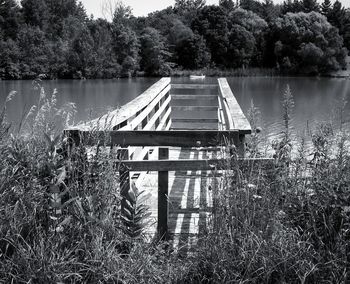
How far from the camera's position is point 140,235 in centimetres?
300

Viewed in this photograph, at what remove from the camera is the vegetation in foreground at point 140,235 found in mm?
2617

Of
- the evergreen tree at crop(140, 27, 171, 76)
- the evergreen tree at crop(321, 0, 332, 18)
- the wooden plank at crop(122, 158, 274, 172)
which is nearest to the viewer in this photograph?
the wooden plank at crop(122, 158, 274, 172)

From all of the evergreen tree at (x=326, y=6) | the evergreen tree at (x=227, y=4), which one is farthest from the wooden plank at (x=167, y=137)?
the evergreen tree at (x=227, y=4)

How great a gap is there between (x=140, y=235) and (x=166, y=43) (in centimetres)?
6073

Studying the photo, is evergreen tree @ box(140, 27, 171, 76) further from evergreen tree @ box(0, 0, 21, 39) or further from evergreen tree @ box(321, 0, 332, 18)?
evergreen tree @ box(321, 0, 332, 18)

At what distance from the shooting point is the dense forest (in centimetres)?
5356

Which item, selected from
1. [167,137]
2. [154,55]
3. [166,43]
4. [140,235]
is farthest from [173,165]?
[166,43]

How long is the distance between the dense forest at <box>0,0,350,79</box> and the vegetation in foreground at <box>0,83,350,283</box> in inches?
1920

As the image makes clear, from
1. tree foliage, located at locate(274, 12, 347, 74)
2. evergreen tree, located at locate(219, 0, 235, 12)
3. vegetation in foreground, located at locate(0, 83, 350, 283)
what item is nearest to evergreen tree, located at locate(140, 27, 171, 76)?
tree foliage, located at locate(274, 12, 347, 74)

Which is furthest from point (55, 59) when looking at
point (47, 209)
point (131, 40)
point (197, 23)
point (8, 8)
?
point (47, 209)

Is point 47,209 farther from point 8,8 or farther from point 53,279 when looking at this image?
point 8,8

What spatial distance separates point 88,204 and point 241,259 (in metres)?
0.92

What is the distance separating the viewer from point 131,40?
58562 mm

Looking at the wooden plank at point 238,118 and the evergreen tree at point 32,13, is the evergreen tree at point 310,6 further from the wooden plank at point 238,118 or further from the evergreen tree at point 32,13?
the wooden plank at point 238,118
